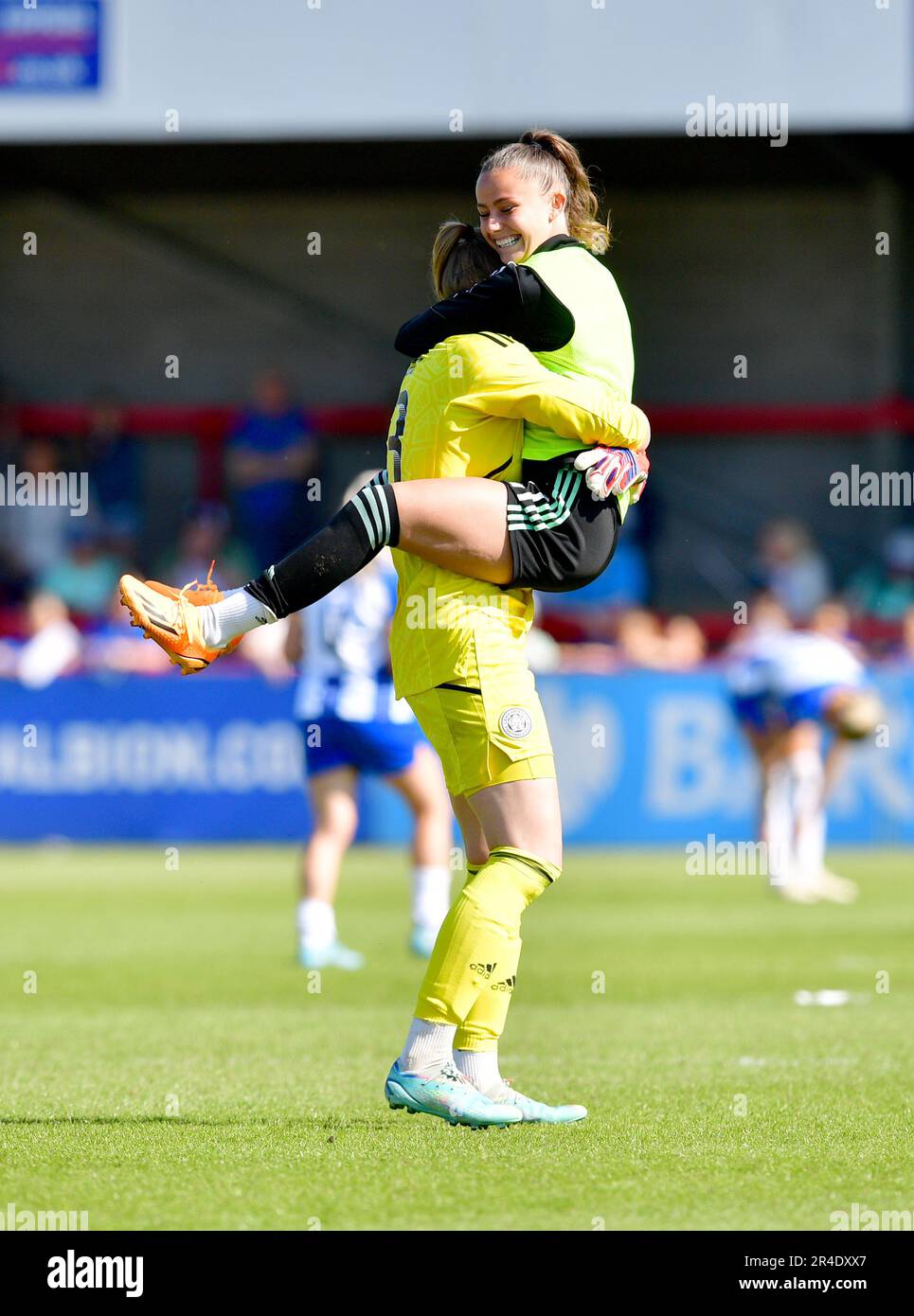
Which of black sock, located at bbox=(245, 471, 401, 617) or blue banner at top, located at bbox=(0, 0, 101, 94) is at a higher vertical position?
blue banner at top, located at bbox=(0, 0, 101, 94)

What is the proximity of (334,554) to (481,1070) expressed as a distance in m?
1.32

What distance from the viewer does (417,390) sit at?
4.72m

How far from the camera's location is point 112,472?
2184 centimetres

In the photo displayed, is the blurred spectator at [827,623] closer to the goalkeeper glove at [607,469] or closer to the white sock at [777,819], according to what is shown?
the white sock at [777,819]

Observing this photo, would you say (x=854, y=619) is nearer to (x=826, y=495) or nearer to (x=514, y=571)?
(x=826, y=495)

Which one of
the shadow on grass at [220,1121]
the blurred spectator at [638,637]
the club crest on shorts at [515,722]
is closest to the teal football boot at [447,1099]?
the shadow on grass at [220,1121]

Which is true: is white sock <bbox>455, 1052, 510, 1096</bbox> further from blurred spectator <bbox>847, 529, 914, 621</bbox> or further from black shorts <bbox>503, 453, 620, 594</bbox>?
blurred spectator <bbox>847, 529, 914, 621</bbox>

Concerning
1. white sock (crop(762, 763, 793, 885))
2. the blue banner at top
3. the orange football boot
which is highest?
the blue banner at top

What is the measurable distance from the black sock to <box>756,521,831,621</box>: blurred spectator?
14822 mm

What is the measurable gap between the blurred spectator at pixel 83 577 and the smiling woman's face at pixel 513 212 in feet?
49.9

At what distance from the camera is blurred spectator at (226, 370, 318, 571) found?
2081cm

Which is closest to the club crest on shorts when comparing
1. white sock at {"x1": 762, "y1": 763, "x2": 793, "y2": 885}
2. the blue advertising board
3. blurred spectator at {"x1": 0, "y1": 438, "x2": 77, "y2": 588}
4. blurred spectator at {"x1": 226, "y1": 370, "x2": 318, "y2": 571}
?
white sock at {"x1": 762, "y1": 763, "x2": 793, "y2": 885}

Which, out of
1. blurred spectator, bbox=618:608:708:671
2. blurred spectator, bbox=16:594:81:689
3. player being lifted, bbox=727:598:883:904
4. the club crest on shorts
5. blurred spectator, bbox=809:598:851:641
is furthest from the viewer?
blurred spectator, bbox=618:608:708:671

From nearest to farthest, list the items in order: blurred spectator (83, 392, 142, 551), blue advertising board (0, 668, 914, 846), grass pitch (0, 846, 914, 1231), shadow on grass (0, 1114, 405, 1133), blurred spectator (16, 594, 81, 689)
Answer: grass pitch (0, 846, 914, 1231) → shadow on grass (0, 1114, 405, 1133) → blue advertising board (0, 668, 914, 846) → blurred spectator (16, 594, 81, 689) → blurred spectator (83, 392, 142, 551)
